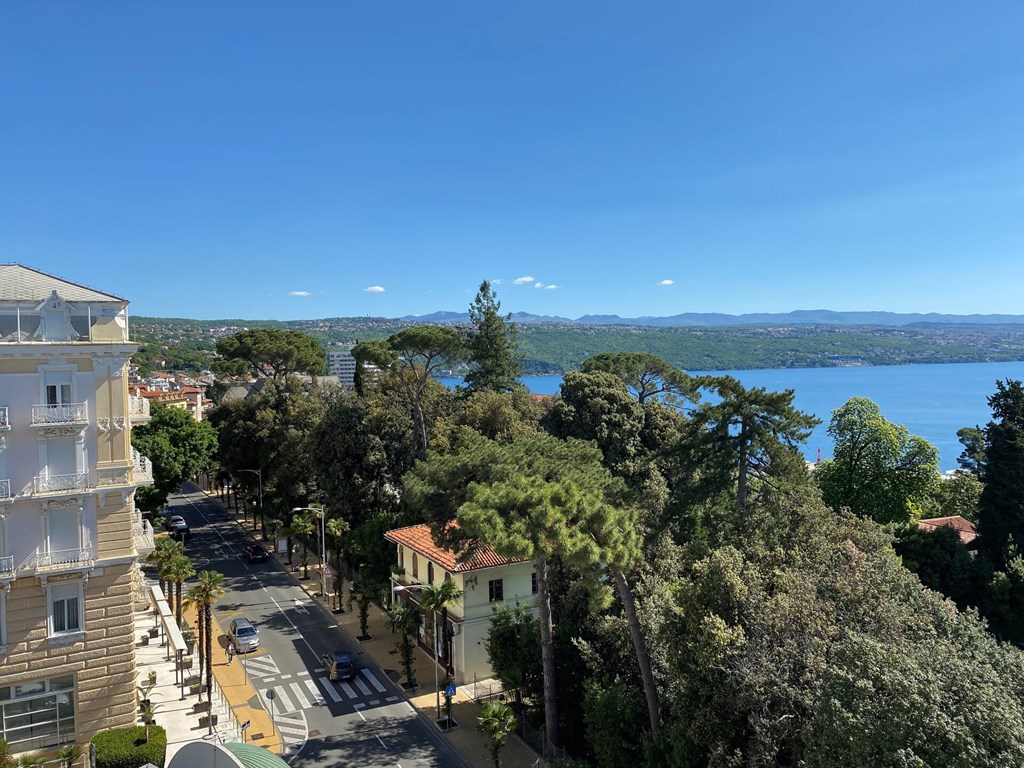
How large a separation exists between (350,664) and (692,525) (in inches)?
609

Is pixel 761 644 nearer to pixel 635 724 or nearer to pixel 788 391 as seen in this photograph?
pixel 635 724

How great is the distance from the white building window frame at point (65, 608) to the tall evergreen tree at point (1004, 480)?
132 feet

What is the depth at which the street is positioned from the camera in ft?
74.7

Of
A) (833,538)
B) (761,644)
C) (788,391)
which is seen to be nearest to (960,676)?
(761,644)

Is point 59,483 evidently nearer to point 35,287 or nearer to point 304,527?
point 35,287

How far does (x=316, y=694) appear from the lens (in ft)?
88.4

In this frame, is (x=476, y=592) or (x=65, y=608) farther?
(x=476, y=592)

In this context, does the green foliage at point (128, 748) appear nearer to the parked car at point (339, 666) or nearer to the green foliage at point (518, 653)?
the parked car at point (339, 666)

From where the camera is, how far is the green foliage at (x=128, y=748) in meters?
20.8

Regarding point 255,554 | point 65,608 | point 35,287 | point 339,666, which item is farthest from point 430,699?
point 255,554

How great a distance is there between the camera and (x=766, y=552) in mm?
20188

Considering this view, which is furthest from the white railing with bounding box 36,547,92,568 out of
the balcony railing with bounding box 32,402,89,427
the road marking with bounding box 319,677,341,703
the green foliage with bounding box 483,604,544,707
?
the green foliage with bounding box 483,604,544,707

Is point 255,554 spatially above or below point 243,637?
below

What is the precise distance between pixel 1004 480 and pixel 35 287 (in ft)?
143
